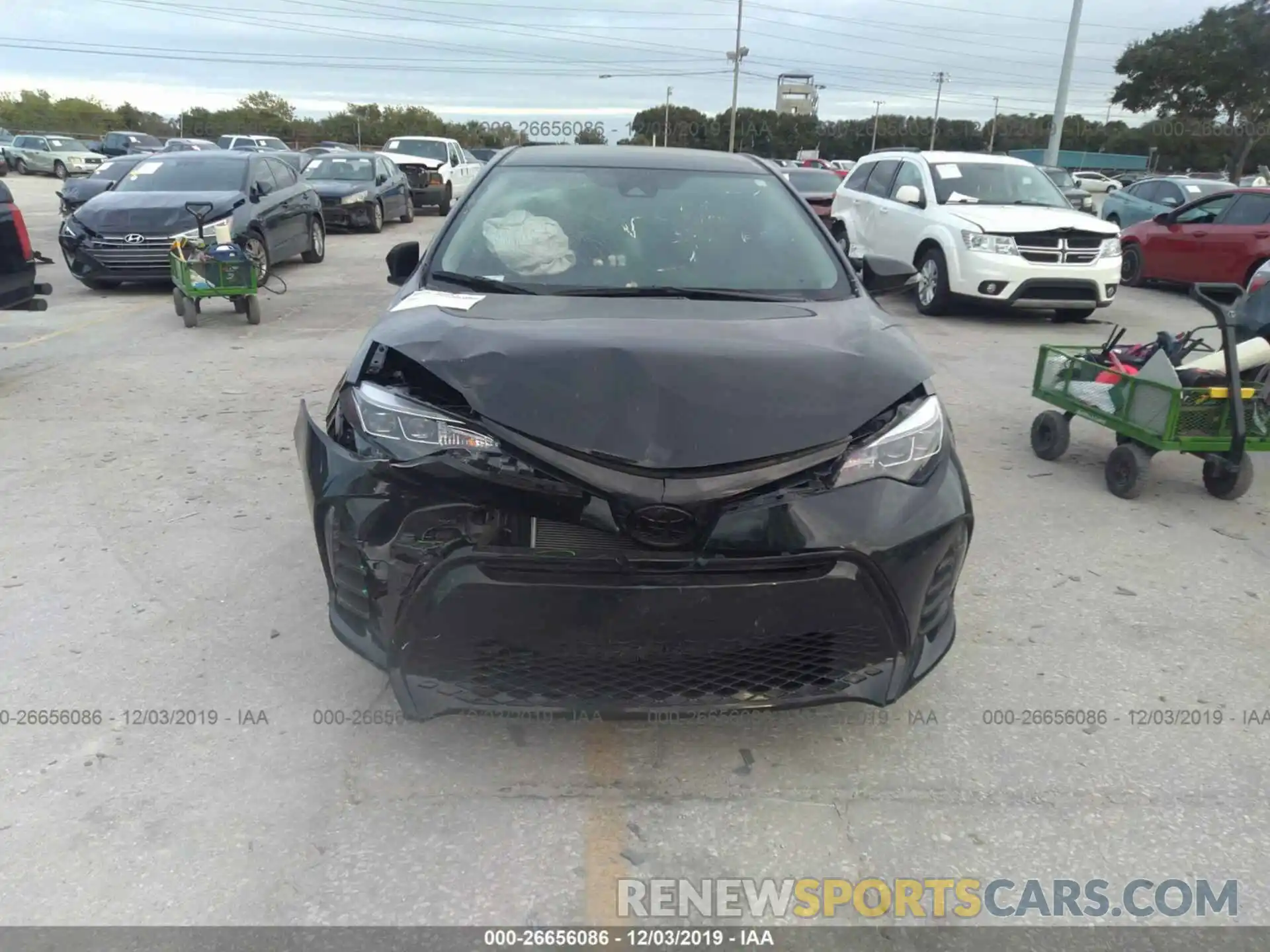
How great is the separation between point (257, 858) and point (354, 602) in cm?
67

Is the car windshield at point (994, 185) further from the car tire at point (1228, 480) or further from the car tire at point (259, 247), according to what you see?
the car tire at point (259, 247)

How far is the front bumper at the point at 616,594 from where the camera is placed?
7.56ft

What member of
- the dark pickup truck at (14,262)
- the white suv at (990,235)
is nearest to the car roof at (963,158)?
the white suv at (990,235)

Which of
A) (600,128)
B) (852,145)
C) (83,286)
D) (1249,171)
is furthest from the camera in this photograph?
(852,145)

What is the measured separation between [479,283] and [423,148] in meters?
22.6

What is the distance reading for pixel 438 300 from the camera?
3.10 metres

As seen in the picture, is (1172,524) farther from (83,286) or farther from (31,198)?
(31,198)

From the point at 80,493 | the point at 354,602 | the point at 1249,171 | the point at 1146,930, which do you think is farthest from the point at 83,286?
the point at 1249,171

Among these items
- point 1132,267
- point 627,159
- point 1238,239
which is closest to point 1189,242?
point 1238,239

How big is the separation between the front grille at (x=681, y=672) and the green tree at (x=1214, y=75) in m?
41.8

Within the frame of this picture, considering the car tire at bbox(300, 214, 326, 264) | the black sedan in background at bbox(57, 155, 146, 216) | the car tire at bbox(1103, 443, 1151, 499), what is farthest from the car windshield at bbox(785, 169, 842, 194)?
the car tire at bbox(1103, 443, 1151, 499)

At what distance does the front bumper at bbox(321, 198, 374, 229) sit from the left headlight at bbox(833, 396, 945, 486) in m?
17.5

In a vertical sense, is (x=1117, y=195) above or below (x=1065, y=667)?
above

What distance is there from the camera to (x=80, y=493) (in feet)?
15.7
